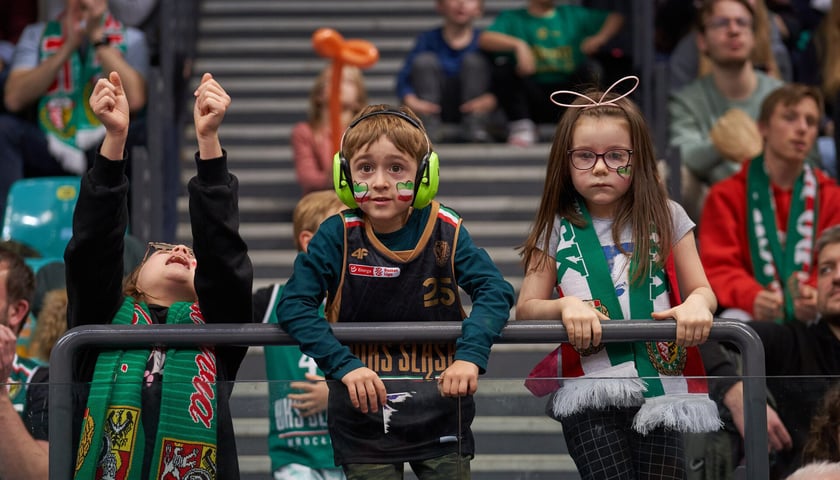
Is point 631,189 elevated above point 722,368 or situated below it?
above

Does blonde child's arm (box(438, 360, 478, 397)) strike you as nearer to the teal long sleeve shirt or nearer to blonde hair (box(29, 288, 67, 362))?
the teal long sleeve shirt

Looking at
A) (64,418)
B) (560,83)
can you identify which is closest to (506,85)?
(560,83)

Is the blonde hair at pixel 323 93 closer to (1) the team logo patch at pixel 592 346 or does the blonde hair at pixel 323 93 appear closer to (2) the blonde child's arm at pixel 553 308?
(2) the blonde child's arm at pixel 553 308

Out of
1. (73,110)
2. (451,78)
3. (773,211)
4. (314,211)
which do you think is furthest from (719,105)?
(73,110)

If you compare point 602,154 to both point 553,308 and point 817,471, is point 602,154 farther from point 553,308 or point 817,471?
point 817,471

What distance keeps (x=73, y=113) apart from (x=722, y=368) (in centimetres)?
431

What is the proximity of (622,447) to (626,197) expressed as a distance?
0.76 meters

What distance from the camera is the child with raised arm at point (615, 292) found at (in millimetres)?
3594

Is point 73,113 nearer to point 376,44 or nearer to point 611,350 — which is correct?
point 376,44

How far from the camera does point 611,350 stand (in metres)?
3.74

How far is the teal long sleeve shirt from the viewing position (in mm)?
3533


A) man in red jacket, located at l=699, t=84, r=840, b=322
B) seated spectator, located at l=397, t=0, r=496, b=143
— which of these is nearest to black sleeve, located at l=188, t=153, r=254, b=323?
man in red jacket, located at l=699, t=84, r=840, b=322

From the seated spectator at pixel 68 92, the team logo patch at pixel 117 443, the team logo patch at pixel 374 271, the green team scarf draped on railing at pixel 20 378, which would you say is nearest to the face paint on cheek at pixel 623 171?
the team logo patch at pixel 374 271

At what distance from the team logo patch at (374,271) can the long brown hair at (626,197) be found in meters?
0.44
